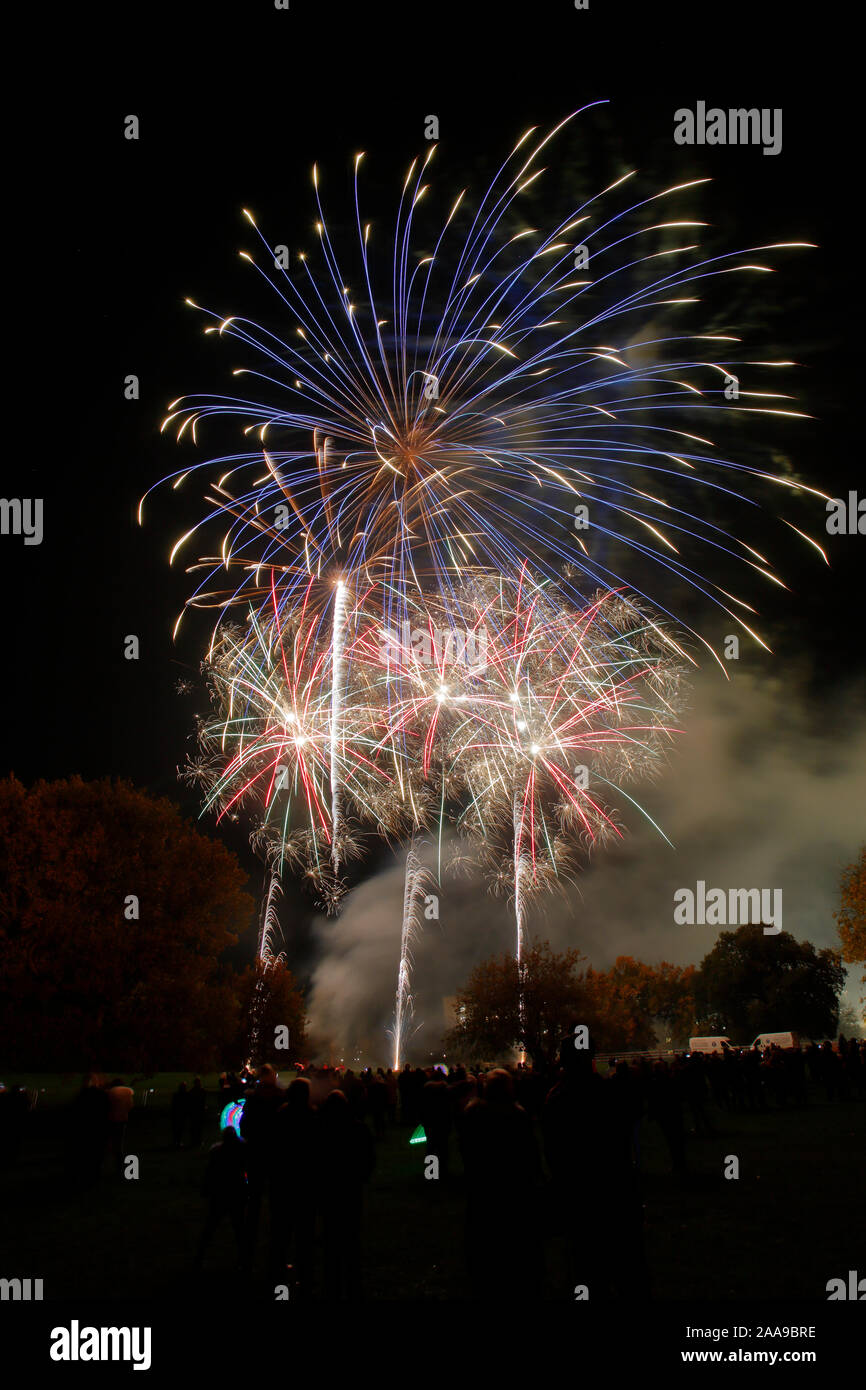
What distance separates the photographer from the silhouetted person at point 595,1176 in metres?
5.91

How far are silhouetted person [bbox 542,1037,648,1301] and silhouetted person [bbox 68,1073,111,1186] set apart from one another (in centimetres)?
1019

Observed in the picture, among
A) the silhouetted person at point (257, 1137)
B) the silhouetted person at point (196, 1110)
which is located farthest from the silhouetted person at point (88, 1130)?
the silhouetted person at point (257, 1137)

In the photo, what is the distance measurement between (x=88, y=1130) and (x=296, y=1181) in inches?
331

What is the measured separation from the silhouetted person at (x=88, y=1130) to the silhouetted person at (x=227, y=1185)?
244 inches

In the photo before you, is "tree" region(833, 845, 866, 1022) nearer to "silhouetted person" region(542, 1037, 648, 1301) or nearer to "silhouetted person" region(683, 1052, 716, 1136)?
"silhouetted person" region(683, 1052, 716, 1136)

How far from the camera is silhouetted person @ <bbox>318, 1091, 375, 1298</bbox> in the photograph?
7.11m

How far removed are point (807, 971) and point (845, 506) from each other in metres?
73.0

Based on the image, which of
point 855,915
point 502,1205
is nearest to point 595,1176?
point 502,1205

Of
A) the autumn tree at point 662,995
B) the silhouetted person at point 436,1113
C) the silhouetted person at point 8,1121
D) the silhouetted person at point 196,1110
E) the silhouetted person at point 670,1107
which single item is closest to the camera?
the silhouetted person at point 670,1107

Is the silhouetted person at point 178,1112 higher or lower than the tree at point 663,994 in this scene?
higher

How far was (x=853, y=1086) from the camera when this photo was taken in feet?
107

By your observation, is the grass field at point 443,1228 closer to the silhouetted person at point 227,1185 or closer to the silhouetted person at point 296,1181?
the silhouetted person at point 227,1185

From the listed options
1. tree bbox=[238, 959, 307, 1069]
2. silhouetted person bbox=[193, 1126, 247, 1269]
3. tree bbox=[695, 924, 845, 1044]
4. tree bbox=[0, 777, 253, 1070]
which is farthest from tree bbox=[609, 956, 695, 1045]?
silhouetted person bbox=[193, 1126, 247, 1269]
